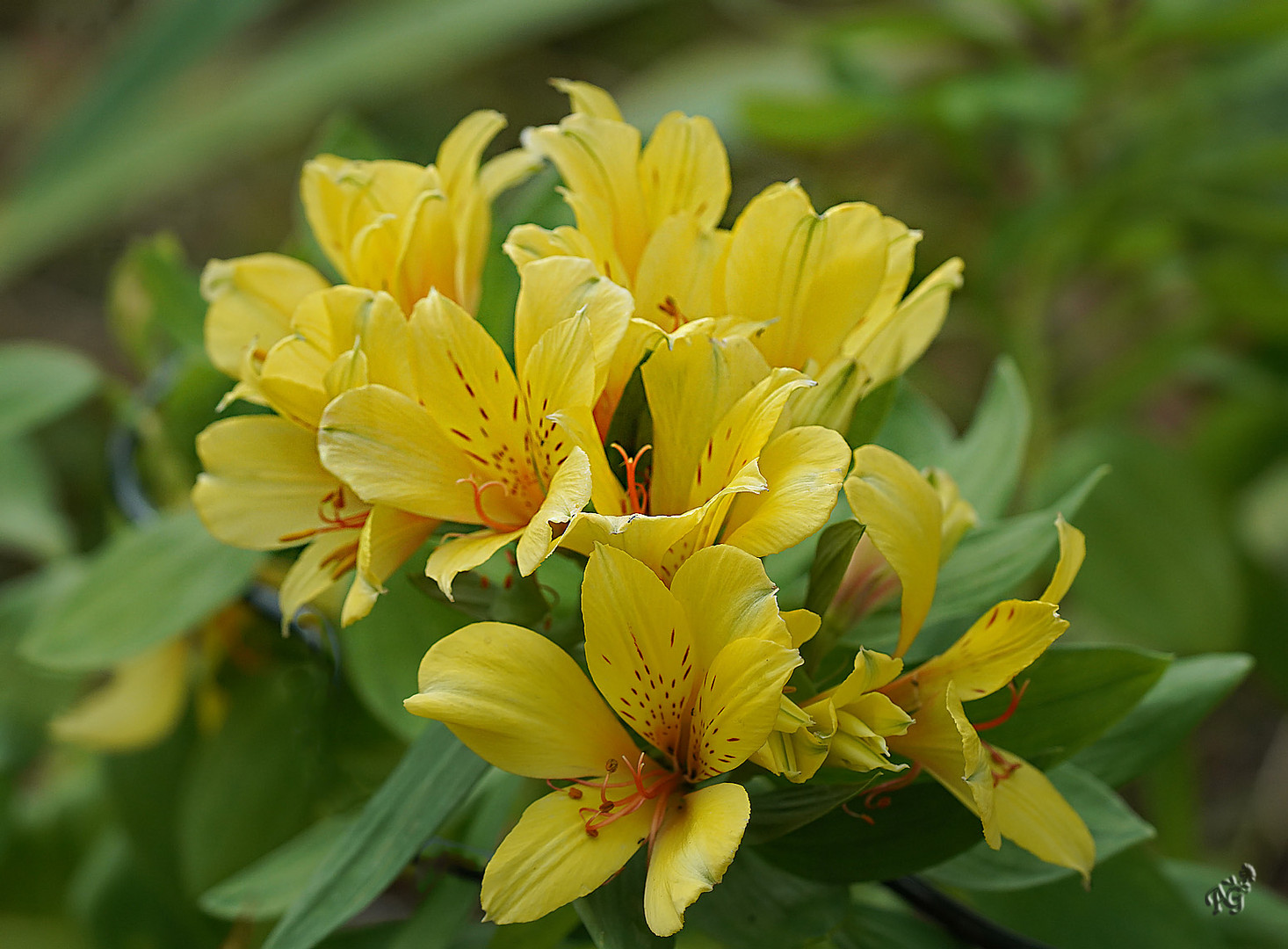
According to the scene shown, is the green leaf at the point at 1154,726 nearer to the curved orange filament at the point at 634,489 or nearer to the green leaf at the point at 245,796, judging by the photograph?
the curved orange filament at the point at 634,489

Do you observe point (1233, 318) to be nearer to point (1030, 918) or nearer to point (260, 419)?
point (1030, 918)

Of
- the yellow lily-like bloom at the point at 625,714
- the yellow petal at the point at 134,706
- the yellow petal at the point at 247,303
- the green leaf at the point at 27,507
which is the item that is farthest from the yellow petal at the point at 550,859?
the green leaf at the point at 27,507

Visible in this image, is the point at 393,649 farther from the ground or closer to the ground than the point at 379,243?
closer to the ground

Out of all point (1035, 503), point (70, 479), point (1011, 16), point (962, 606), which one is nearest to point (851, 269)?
point (962, 606)

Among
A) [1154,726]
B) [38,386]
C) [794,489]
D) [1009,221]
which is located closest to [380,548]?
[794,489]

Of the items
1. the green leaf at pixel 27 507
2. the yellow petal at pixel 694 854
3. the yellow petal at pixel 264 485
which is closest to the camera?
the yellow petal at pixel 694 854

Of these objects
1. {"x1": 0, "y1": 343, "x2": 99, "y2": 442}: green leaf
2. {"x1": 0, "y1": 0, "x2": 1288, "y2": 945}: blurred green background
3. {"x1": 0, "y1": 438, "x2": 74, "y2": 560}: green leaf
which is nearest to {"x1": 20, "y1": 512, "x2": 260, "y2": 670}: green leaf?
{"x1": 0, "y1": 0, "x2": 1288, "y2": 945}: blurred green background

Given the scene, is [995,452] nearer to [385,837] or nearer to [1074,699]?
[1074,699]
